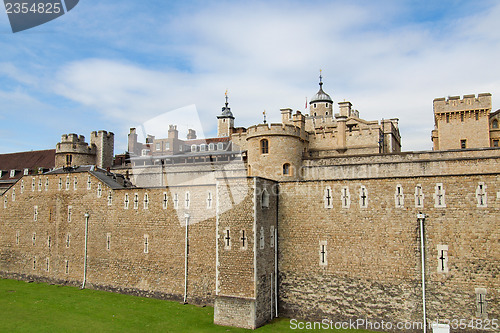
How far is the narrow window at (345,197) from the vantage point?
19656mm

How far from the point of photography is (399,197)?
18.6 meters

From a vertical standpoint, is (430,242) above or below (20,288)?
above

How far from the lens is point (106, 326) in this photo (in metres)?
19.4

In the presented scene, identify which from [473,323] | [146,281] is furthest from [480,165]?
[146,281]

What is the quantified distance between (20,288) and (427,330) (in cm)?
2548

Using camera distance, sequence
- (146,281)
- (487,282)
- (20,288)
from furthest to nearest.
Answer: (20,288)
(146,281)
(487,282)

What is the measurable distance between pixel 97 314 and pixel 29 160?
3263 cm

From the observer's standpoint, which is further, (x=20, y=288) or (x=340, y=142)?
(x=340, y=142)

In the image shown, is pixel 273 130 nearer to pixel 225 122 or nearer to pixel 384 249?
pixel 384 249

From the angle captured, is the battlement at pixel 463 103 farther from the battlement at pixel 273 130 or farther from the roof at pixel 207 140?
the roof at pixel 207 140

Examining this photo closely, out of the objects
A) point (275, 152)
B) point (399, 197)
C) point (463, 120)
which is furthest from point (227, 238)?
point (463, 120)

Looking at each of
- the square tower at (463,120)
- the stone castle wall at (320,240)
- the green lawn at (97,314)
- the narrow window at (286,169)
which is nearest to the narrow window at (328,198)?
the stone castle wall at (320,240)

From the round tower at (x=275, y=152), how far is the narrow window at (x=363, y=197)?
19.7 feet

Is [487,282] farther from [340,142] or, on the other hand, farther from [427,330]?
[340,142]
